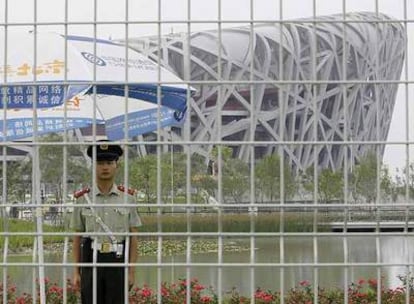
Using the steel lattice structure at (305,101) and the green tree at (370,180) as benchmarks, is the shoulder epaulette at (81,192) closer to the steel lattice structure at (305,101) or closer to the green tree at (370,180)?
the steel lattice structure at (305,101)

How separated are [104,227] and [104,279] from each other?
0.33 m

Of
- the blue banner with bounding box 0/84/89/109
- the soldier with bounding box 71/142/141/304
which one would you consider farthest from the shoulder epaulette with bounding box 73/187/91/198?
the blue banner with bounding box 0/84/89/109

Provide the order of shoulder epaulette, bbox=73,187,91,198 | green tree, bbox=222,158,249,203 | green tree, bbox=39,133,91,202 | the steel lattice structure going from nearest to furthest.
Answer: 1. the steel lattice structure
2. green tree, bbox=222,158,249,203
3. green tree, bbox=39,133,91,202
4. shoulder epaulette, bbox=73,187,91,198

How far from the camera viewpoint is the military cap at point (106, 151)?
145 inches

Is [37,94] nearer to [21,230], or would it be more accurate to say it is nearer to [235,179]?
[21,230]

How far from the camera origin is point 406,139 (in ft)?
11.4

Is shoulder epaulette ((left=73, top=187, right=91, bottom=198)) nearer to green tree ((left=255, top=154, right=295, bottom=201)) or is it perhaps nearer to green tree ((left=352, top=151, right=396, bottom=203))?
green tree ((left=255, top=154, right=295, bottom=201))

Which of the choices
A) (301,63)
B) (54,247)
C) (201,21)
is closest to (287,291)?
(54,247)

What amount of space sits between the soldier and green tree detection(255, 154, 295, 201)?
21.1 inches

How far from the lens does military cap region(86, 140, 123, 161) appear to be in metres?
3.67

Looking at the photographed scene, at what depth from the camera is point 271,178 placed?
3.61 m

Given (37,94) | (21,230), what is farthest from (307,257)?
(37,94)

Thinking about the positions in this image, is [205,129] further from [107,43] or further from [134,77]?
→ [107,43]

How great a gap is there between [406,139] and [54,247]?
211cm
